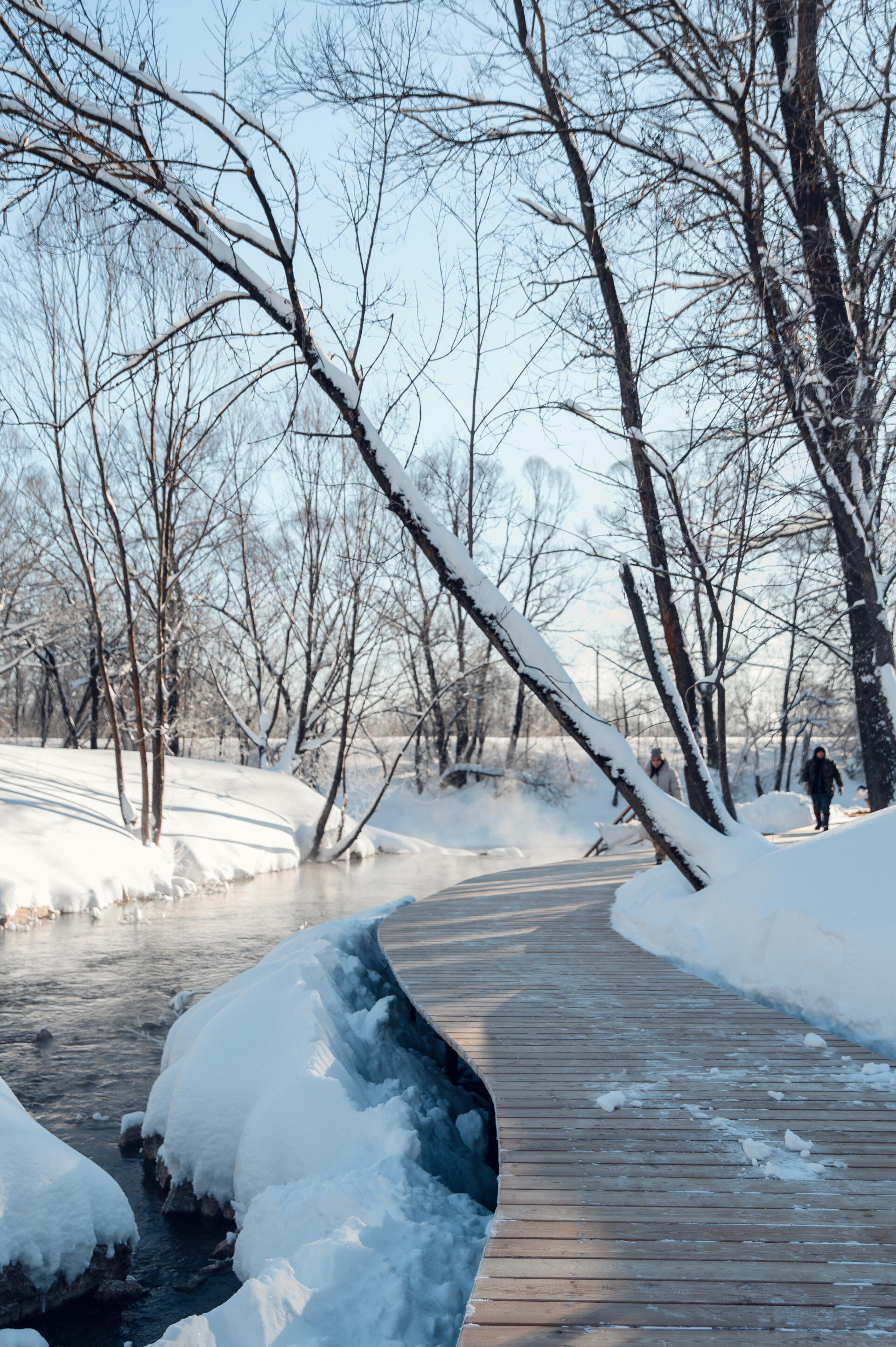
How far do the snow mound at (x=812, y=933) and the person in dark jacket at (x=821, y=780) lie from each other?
951 cm

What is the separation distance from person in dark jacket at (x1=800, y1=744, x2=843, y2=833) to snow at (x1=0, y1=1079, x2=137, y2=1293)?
13311 millimetres

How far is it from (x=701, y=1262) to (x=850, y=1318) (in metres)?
0.37

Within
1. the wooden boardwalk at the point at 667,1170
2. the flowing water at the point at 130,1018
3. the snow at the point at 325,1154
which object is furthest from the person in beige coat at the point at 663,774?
the wooden boardwalk at the point at 667,1170

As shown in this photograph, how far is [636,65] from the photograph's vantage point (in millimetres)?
7230

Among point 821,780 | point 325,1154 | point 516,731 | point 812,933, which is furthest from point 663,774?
point 516,731

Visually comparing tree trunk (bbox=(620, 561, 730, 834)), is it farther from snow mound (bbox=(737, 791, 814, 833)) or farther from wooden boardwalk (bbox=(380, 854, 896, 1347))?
snow mound (bbox=(737, 791, 814, 833))

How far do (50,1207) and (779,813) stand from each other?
1925 centimetres

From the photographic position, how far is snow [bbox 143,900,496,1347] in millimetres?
2666

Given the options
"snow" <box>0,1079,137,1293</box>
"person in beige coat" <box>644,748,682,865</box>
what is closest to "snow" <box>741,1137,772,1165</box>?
"snow" <box>0,1079,137,1293</box>

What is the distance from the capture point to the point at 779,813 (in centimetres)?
2033

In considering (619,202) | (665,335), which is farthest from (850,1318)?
(619,202)

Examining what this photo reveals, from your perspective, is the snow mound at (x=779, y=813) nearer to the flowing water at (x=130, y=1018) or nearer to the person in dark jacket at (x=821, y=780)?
the person in dark jacket at (x=821, y=780)

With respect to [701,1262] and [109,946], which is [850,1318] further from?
[109,946]

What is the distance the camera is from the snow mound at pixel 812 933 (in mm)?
4152
